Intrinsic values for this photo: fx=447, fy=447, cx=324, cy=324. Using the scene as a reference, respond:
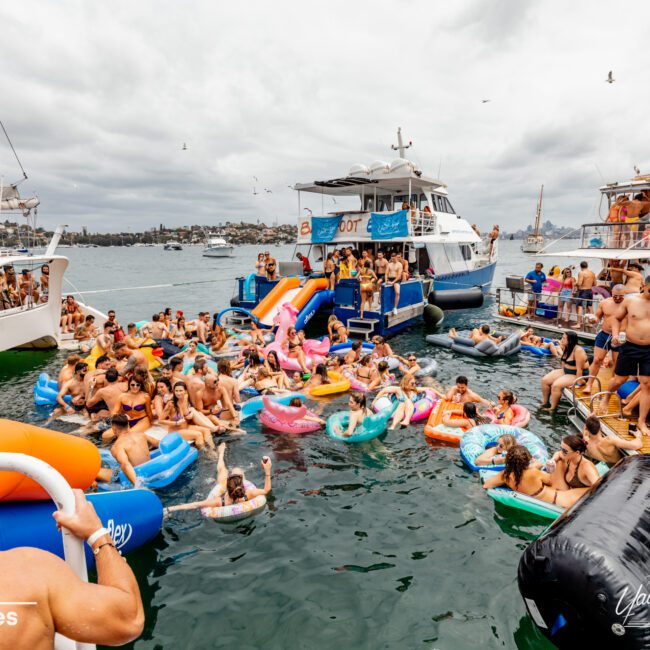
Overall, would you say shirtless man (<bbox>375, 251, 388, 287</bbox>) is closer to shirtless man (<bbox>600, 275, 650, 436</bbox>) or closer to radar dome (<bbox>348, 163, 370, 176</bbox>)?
radar dome (<bbox>348, 163, 370, 176</bbox>)

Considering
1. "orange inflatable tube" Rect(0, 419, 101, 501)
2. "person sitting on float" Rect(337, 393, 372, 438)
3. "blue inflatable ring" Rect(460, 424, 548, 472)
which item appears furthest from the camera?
"person sitting on float" Rect(337, 393, 372, 438)

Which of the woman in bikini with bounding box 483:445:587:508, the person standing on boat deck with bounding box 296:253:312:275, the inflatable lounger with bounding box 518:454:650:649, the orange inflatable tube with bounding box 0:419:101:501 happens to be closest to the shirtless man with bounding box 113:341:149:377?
the orange inflatable tube with bounding box 0:419:101:501

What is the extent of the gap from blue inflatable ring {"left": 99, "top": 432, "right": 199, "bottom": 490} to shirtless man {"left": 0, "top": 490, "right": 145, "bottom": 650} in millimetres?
4834

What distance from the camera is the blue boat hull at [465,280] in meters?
21.0

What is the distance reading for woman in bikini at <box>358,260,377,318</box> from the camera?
16312mm

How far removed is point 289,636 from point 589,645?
103 inches

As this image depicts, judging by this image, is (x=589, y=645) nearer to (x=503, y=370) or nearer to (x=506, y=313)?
(x=503, y=370)

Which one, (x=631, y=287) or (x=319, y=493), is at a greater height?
(x=631, y=287)

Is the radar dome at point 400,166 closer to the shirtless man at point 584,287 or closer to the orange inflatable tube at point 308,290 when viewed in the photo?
the orange inflatable tube at point 308,290

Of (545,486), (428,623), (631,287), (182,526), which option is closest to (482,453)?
(545,486)

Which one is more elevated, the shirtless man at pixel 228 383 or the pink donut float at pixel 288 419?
the shirtless man at pixel 228 383

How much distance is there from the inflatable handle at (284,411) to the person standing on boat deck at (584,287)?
12.0 metres

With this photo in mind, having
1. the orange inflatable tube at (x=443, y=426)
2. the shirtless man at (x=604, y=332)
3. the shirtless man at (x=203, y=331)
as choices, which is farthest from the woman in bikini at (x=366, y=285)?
the shirtless man at (x=604, y=332)

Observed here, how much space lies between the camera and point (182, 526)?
593 centimetres
